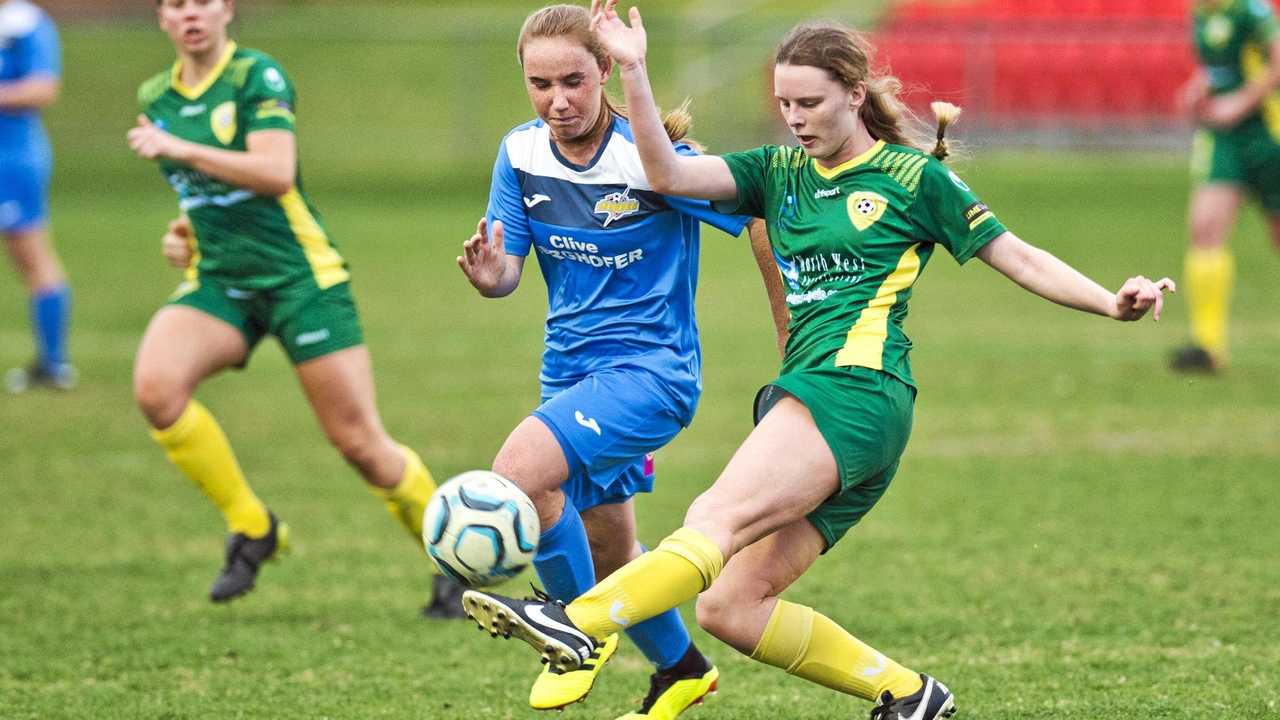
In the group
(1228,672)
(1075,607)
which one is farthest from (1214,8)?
(1228,672)

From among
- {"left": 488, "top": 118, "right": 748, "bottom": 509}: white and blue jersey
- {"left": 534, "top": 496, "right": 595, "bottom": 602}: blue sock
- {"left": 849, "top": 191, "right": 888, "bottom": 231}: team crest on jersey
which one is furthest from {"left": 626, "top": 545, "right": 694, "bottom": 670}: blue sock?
{"left": 849, "top": 191, "right": 888, "bottom": 231}: team crest on jersey

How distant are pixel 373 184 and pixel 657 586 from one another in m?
19.3

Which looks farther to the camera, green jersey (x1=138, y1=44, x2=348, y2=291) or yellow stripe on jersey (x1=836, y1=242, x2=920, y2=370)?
green jersey (x1=138, y1=44, x2=348, y2=291)

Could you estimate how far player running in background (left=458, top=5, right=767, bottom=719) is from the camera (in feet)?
15.0

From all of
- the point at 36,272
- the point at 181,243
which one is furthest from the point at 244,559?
the point at 36,272

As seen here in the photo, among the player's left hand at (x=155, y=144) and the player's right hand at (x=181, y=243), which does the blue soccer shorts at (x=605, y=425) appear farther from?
the player's right hand at (x=181, y=243)

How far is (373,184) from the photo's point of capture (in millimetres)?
22719

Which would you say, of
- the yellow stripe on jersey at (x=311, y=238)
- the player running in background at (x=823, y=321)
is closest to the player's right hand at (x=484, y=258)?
the player running in background at (x=823, y=321)

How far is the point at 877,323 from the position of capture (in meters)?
4.29

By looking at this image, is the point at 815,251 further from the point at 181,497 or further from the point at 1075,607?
the point at 181,497

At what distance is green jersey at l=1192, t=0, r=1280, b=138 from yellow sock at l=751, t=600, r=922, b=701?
7.43 meters

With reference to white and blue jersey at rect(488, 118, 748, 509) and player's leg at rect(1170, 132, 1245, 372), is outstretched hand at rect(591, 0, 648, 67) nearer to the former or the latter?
white and blue jersey at rect(488, 118, 748, 509)

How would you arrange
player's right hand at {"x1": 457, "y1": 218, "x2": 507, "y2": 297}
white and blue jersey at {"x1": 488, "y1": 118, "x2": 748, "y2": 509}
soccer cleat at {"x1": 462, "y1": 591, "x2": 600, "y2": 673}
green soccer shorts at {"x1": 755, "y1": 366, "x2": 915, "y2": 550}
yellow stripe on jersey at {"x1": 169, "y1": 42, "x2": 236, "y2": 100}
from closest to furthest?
soccer cleat at {"x1": 462, "y1": 591, "x2": 600, "y2": 673} → green soccer shorts at {"x1": 755, "y1": 366, "x2": 915, "y2": 550} → player's right hand at {"x1": 457, "y1": 218, "x2": 507, "y2": 297} → white and blue jersey at {"x1": 488, "y1": 118, "x2": 748, "y2": 509} → yellow stripe on jersey at {"x1": 169, "y1": 42, "x2": 236, "y2": 100}

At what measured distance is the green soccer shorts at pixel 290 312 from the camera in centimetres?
598
